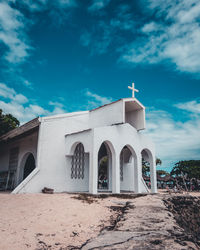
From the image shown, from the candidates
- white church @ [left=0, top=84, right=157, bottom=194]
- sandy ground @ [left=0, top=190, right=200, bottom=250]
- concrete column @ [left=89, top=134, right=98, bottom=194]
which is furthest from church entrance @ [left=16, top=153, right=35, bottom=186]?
sandy ground @ [left=0, top=190, right=200, bottom=250]

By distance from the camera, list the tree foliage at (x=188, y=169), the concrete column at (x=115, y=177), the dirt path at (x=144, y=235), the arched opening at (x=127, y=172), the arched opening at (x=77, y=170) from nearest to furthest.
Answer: the dirt path at (x=144, y=235) < the concrete column at (x=115, y=177) < the arched opening at (x=77, y=170) < the arched opening at (x=127, y=172) < the tree foliage at (x=188, y=169)

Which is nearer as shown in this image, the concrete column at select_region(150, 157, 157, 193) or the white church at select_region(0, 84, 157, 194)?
the white church at select_region(0, 84, 157, 194)

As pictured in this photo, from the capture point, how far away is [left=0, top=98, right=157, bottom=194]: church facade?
9.79 meters

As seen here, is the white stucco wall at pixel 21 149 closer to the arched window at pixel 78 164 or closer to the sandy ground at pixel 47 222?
the arched window at pixel 78 164

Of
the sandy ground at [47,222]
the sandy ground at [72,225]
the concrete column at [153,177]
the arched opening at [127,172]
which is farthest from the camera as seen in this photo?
the arched opening at [127,172]

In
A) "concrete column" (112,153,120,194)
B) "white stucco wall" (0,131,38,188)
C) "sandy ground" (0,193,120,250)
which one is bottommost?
"sandy ground" (0,193,120,250)

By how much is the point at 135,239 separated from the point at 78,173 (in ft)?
27.4

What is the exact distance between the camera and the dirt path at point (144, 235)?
9.95ft

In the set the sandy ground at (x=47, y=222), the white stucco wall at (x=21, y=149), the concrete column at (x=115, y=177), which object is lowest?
the sandy ground at (x=47, y=222)

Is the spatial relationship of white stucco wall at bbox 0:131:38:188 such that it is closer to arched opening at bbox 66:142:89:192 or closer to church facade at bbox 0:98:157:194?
church facade at bbox 0:98:157:194

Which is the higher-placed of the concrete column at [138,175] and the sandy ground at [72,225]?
the concrete column at [138,175]

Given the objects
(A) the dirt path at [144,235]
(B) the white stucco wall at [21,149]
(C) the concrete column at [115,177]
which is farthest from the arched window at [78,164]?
(A) the dirt path at [144,235]

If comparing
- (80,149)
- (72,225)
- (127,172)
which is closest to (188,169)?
(127,172)

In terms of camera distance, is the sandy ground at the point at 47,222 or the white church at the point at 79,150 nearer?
the sandy ground at the point at 47,222
